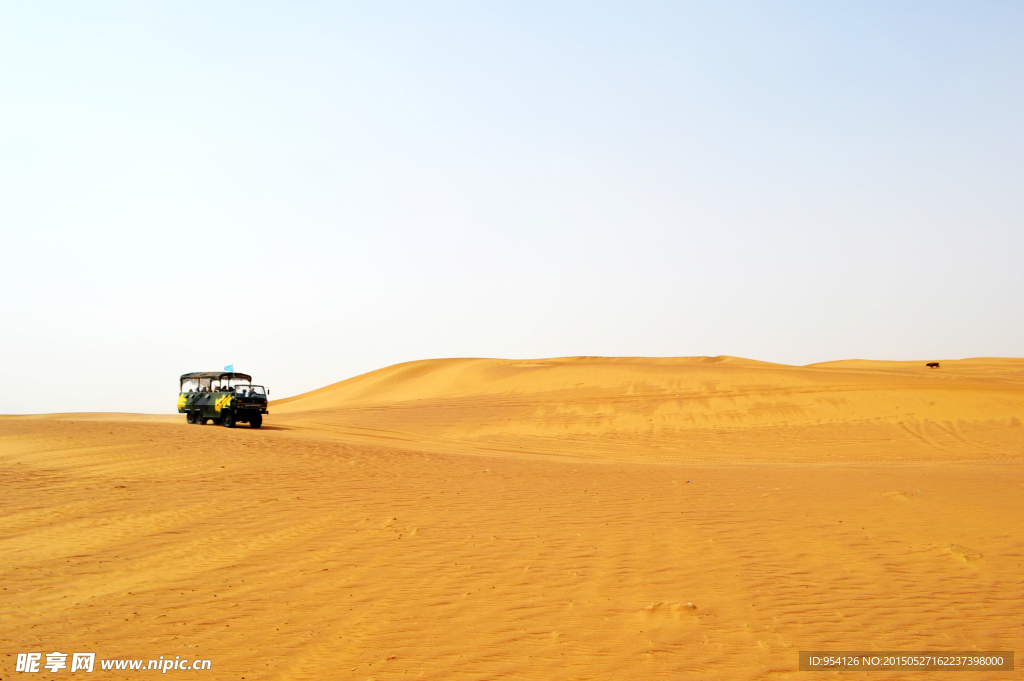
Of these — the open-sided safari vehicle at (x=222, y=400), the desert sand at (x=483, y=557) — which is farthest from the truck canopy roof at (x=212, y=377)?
the desert sand at (x=483, y=557)

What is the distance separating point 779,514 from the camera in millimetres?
11586

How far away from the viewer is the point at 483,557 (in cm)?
866

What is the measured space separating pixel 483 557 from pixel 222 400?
1939cm

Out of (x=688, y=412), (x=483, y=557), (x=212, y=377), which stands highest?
(x=212, y=377)

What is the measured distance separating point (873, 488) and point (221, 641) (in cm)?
1338

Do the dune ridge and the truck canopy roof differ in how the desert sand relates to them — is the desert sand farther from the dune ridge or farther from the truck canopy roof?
the truck canopy roof

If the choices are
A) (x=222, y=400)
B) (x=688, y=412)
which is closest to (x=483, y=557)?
(x=222, y=400)

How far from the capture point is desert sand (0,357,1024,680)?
5.92m

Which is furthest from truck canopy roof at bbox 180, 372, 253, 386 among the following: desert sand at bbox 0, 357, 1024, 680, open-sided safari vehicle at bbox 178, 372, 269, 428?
desert sand at bbox 0, 357, 1024, 680

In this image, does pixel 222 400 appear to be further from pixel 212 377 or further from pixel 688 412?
pixel 688 412

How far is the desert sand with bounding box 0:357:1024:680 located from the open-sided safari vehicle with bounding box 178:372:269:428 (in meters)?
3.41

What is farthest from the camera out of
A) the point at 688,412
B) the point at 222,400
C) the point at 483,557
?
the point at 688,412

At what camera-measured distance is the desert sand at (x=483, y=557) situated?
5922 mm

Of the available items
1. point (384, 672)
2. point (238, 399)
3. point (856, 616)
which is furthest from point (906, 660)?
point (238, 399)
